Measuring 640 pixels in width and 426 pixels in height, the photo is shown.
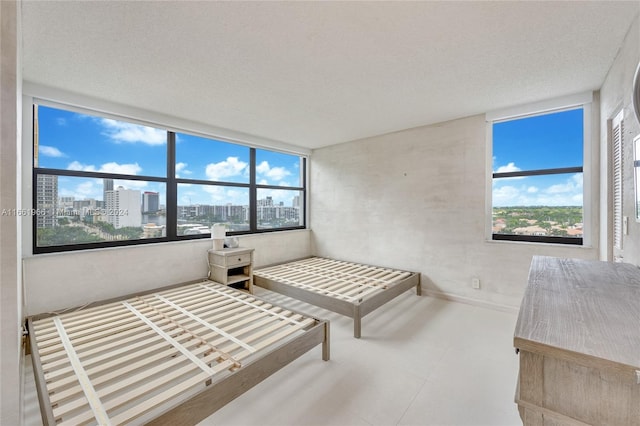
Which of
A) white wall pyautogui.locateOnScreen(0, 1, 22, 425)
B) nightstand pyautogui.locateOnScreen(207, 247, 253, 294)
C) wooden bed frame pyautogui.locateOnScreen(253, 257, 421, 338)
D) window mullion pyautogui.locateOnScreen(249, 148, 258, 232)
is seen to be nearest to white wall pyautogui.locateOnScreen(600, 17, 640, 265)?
wooden bed frame pyautogui.locateOnScreen(253, 257, 421, 338)

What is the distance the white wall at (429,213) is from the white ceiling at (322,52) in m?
0.67

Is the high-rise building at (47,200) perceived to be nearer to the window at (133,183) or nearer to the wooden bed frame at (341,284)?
the window at (133,183)

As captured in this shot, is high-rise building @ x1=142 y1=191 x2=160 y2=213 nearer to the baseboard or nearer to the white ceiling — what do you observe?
the white ceiling

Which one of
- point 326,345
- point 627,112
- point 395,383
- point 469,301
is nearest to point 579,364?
point 395,383

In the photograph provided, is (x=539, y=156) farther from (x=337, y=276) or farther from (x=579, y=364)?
(x=579, y=364)

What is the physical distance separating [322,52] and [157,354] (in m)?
2.42

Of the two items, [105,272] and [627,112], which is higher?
[627,112]

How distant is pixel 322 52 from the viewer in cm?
194

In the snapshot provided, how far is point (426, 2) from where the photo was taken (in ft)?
4.84

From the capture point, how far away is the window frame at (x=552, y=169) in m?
2.63

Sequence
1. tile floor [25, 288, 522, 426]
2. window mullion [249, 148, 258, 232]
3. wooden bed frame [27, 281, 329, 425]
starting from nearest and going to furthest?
wooden bed frame [27, 281, 329, 425]
tile floor [25, 288, 522, 426]
window mullion [249, 148, 258, 232]

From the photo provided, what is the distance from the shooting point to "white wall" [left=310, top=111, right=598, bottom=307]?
312cm

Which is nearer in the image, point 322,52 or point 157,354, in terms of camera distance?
point 157,354

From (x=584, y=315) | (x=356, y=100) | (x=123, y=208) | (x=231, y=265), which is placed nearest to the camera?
(x=584, y=315)
